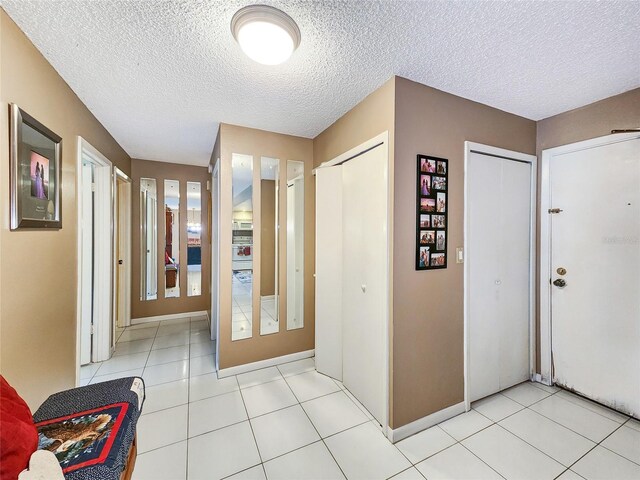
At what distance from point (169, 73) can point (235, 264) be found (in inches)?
66.1

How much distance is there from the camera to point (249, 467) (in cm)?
160

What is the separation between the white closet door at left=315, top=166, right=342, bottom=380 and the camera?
Answer: 101 inches

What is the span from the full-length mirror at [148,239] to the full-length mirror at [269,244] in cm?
234

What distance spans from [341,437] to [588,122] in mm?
3213

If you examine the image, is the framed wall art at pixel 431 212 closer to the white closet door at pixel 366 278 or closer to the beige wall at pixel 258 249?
the white closet door at pixel 366 278

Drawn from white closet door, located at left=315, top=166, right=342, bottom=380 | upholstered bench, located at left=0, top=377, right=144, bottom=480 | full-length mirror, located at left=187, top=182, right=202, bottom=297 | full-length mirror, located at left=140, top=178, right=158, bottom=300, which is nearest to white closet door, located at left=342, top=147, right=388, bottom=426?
white closet door, located at left=315, top=166, right=342, bottom=380

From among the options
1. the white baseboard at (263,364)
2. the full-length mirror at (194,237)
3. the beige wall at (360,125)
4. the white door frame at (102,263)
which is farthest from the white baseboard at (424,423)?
the full-length mirror at (194,237)

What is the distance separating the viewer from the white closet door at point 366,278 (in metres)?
1.95

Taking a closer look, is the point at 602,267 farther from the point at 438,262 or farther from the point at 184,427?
the point at 184,427

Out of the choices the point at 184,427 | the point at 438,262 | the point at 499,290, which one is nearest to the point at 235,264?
the point at 184,427

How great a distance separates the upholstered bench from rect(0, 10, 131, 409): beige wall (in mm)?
484

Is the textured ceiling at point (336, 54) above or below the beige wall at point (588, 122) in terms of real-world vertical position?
above

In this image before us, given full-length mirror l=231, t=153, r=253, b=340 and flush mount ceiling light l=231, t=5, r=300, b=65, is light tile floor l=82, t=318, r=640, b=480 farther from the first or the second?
flush mount ceiling light l=231, t=5, r=300, b=65

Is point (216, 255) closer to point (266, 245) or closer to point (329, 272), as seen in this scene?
point (266, 245)
